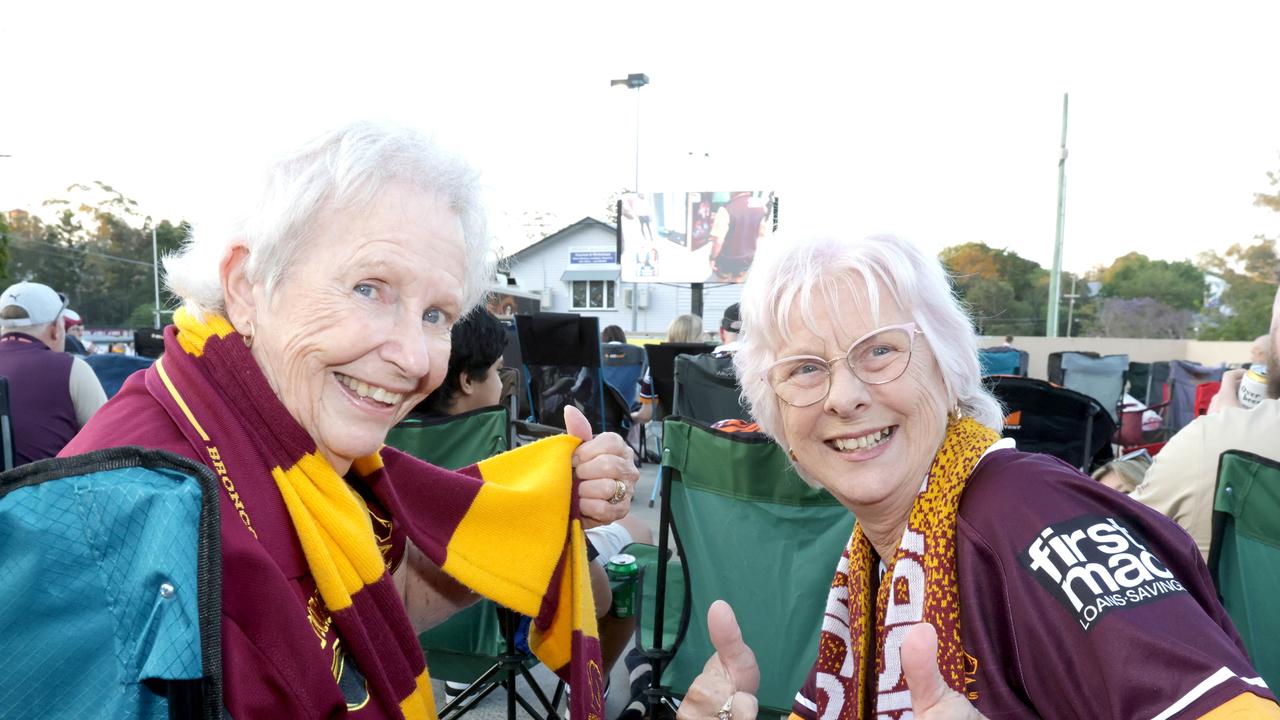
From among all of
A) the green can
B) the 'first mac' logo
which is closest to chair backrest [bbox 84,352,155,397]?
the green can

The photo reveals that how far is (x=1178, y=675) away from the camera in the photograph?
1046mm

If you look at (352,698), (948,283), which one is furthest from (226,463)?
(948,283)

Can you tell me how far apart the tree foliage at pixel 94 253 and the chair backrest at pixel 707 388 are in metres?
36.4

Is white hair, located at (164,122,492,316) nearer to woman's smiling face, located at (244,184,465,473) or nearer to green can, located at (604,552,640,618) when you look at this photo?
woman's smiling face, located at (244,184,465,473)

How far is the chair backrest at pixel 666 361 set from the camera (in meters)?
6.94

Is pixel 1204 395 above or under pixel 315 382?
under

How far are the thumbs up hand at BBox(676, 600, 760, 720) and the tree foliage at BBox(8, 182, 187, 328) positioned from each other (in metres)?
39.5

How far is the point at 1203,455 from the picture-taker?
244 centimetres

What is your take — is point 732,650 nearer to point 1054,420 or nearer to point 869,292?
point 869,292

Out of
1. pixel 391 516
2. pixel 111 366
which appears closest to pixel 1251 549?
pixel 391 516

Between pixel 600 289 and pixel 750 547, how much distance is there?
33641 millimetres

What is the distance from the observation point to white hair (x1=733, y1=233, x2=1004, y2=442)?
5.40ft

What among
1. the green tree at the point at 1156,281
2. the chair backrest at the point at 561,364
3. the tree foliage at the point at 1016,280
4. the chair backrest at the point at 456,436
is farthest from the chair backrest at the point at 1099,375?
the green tree at the point at 1156,281

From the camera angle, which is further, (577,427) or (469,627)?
(469,627)
